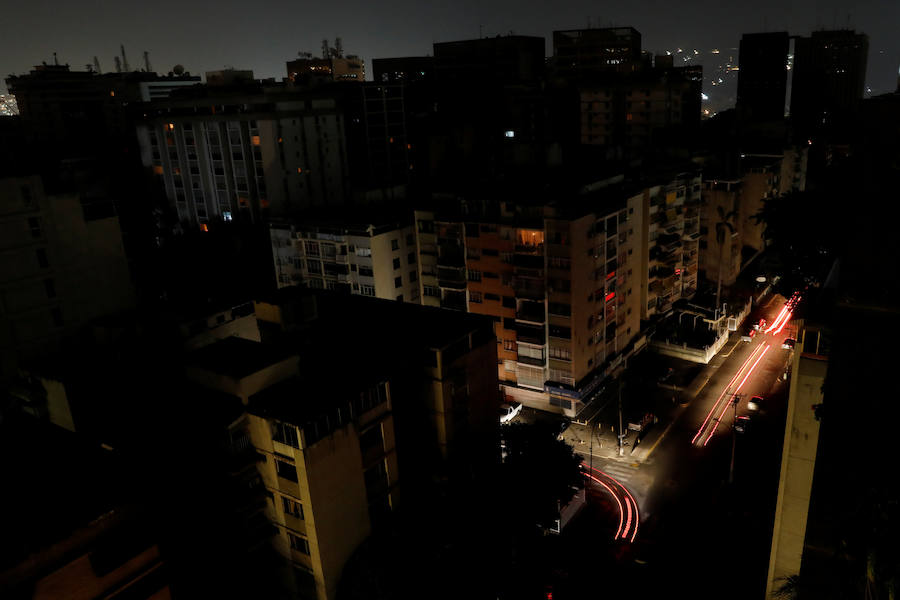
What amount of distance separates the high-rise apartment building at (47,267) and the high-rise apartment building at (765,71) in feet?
433

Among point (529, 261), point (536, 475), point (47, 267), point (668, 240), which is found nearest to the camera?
point (536, 475)

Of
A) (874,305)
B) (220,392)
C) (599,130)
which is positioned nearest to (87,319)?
(220,392)

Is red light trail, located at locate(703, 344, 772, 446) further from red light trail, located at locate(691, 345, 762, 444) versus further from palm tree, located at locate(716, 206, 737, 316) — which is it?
palm tree, located at locate(716, 206, 737, 316)

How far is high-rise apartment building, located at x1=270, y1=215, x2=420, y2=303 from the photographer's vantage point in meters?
44.6

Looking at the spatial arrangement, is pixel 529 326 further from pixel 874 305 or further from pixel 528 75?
pixel 528 75

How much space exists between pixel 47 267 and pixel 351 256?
20.0 metres

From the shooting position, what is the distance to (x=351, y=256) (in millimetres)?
45219

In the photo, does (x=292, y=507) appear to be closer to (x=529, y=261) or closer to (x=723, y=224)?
(x=529, y=261)

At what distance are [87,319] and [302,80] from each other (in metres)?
51.0

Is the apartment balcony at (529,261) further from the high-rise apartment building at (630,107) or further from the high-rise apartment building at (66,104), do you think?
the high-rise apartment building at (66,104)

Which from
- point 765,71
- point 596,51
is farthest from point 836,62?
point 596,51

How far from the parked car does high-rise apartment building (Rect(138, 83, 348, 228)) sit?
32378 mm

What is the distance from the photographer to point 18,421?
22.9 m

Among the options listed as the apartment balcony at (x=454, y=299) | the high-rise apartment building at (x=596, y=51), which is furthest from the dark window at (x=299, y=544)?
the high-rise apartment building at (x=596, y=51)
